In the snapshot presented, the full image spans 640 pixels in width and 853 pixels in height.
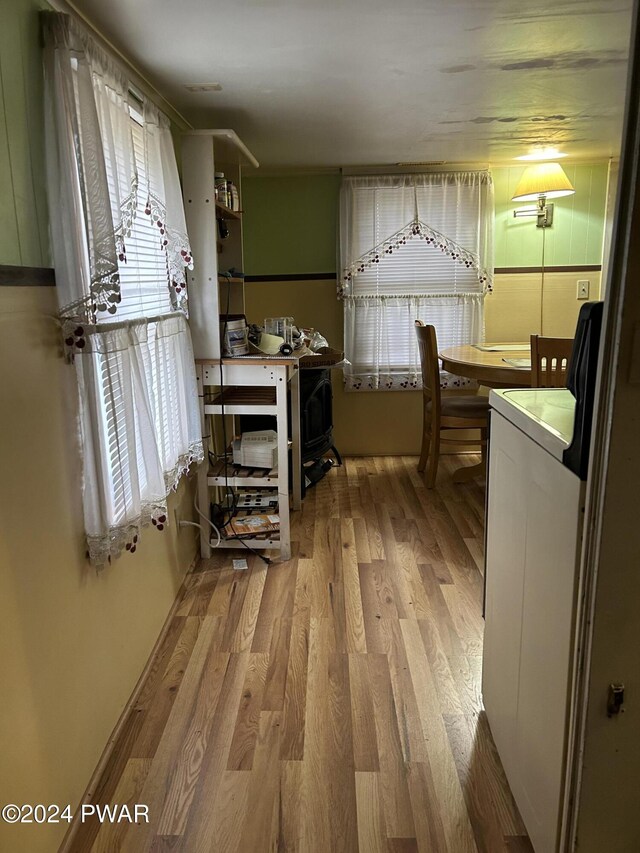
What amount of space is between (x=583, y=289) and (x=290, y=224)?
2123 millimetres

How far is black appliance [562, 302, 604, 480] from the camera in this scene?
1138 millimetres

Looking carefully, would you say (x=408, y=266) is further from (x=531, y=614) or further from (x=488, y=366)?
(x=531, y=614)

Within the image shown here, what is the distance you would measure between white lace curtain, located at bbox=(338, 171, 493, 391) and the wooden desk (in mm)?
610

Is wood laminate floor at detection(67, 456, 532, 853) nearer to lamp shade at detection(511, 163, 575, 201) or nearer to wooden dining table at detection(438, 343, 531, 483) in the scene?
wooden dining table at detection(438, 343, 531, 483)

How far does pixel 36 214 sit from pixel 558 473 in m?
1.27

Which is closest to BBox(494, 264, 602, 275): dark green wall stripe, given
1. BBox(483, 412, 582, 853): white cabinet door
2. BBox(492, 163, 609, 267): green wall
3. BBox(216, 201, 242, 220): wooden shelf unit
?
BBox(492, 163, 609, 267): green wall

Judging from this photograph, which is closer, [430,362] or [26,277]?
[26,277]

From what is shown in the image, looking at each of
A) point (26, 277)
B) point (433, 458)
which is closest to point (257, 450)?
point (433, 458)

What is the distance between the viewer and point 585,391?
1157 mm

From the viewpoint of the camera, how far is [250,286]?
4508 millimetres

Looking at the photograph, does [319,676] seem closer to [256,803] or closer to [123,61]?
[256,803]

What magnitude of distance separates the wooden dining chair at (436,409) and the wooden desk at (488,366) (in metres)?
0.11

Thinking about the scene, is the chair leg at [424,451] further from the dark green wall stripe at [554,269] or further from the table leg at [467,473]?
the dark green wall stripe at [554,269]

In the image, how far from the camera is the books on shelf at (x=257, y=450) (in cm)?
304
